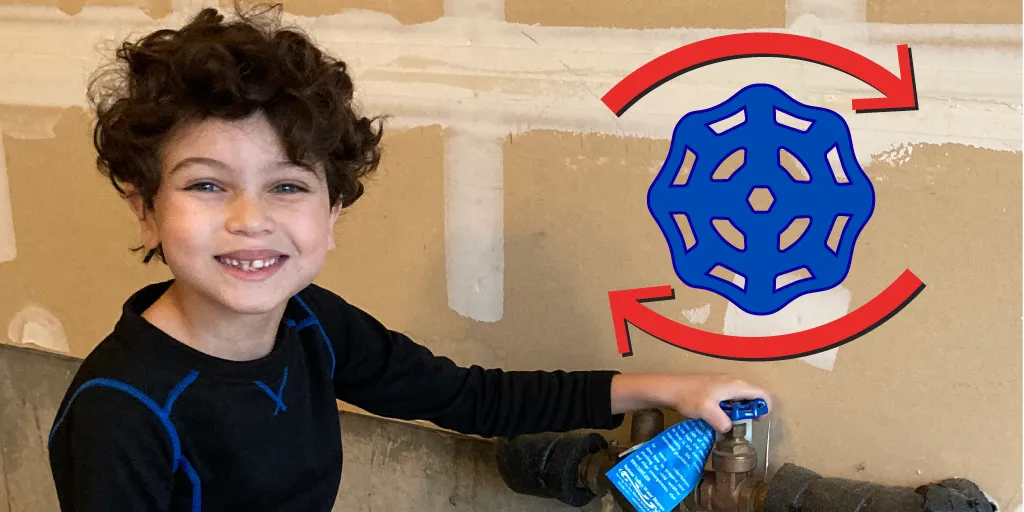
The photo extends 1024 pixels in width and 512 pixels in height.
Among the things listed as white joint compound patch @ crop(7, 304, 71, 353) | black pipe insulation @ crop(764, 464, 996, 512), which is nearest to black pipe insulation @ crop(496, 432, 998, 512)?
black pipe insulation @ crop(764, 464, 996, 512)

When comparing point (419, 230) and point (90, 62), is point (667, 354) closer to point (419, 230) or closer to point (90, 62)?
point (419, 230)

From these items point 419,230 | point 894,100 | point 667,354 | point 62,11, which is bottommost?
point 667,354

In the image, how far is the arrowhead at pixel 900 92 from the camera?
37.6 inches

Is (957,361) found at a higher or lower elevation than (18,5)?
lower

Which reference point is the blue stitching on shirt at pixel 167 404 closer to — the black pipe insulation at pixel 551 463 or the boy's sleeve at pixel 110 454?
the boy's sleeve at pixel 110 454

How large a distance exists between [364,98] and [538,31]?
0.85 ft

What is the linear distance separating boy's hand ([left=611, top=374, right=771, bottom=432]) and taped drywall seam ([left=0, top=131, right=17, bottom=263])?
1.05 meters

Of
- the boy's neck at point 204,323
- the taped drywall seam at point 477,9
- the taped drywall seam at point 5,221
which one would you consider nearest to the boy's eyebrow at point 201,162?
the boy's neck at point 204,323

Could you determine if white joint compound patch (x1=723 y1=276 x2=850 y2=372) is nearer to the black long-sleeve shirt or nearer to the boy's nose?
the black long-sleeve shirt

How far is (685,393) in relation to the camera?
1.08m

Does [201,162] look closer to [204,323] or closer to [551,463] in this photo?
[204,323]

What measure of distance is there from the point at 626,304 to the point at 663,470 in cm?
20

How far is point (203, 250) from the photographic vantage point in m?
0.93

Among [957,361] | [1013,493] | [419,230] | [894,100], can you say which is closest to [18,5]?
[419,230]
